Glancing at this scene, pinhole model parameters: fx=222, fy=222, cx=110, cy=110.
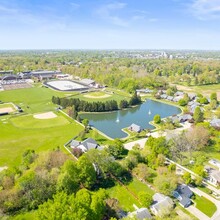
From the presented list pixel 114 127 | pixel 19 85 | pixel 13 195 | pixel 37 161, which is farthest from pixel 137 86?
pixel 13 195

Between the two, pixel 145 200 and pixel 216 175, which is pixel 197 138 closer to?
pixel 216 175

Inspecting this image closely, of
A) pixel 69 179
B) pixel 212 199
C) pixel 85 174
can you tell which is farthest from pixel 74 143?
pixel 212 199

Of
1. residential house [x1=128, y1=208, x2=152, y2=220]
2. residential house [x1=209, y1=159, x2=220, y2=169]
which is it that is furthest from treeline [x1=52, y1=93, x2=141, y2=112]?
residential house [x1=128, y1=208, x2=152, y2=220]

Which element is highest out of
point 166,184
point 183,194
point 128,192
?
point 166,184

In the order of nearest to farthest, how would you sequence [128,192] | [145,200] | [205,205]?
[145,200]
[205,205]
[128,192]

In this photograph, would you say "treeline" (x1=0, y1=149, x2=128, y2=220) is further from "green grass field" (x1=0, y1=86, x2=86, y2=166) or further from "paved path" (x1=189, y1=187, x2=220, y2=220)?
"paved path" (x1=189, y1=187, x2=220, y2=220)

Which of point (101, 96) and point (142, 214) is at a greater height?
point (142, 214)
